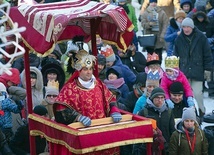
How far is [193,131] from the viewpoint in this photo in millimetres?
11273

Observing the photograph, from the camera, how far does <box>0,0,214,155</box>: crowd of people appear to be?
33.6 ft

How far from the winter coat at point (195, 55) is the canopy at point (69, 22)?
3.73 metres

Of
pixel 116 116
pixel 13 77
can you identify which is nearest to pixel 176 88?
pixel 13 77

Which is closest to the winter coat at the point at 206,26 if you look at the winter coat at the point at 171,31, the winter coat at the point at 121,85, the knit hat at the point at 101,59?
the winter coat at the point at 171,31

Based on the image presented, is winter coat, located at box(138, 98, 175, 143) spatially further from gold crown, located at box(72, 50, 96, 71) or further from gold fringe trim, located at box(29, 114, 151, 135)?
gold crown, located at box(72, 50, 96, 71)

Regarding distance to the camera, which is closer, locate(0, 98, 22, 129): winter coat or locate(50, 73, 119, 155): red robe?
locate(50, 73, 119, 155): red robe

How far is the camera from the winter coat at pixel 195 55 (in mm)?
14469

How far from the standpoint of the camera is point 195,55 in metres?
14.5

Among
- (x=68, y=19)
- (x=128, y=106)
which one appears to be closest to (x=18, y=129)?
(x=128, y=106)

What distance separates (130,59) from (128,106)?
3.44 m

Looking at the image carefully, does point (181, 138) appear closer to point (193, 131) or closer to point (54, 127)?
point (193, 131)

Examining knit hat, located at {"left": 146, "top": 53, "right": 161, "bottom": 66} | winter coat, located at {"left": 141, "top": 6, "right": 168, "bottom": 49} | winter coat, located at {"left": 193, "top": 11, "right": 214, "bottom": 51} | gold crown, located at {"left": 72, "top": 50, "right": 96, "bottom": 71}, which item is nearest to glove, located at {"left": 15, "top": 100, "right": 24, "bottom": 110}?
gold crown, located at {"left": 72, "top": 50, "right": 96, "bottom": 71}

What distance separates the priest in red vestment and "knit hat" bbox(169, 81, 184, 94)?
7.69ft

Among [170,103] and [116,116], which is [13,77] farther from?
[116,116]
